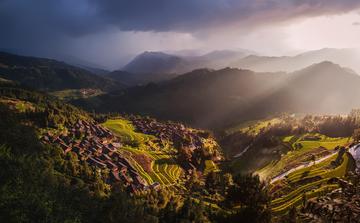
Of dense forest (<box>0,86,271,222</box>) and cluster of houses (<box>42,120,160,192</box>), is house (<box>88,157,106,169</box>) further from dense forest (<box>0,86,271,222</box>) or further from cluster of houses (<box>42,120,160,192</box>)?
dense forest (<box>0,86,271,222</box>)

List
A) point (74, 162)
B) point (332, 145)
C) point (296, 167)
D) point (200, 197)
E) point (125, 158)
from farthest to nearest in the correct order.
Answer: point (332, 145), point (125, 158), point (296, 167), point (74, 162), point (200, 197)

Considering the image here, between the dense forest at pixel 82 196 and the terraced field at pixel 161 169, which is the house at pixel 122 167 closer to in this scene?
the terraced field at pixel 161 169

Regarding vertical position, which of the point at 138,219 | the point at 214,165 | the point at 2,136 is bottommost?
the point at 214,165

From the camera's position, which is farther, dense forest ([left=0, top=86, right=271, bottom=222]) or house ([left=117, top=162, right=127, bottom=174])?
house ([left=117, top=162, right=127, bottom=174])

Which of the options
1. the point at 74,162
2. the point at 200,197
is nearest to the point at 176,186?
the point at 200,197

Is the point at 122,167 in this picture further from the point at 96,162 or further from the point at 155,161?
the point at 155,161

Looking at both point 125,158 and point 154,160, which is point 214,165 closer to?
point 154,160

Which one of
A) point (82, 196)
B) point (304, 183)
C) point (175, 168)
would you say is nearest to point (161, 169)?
point (175, 168)

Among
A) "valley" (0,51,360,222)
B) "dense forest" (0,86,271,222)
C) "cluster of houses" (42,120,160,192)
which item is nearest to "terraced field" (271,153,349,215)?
"valley" (0,51,360,222)
